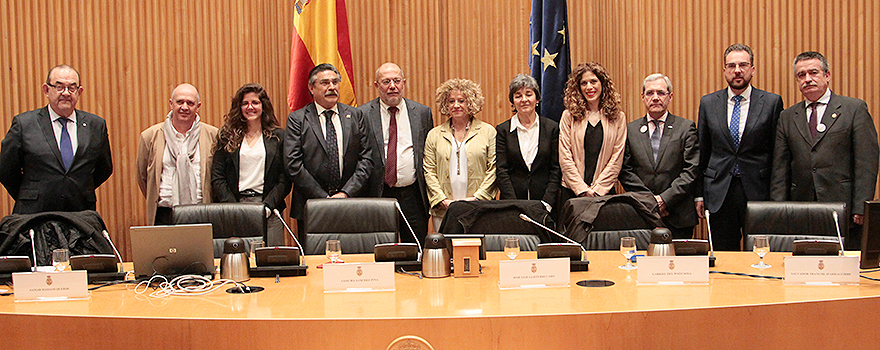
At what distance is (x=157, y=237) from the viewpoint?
242 centimetres

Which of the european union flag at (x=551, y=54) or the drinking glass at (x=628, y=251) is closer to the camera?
the drinking glass at (x=628, y=251)

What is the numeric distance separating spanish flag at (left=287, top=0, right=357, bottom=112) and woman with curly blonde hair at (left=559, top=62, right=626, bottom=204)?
1.65 meters

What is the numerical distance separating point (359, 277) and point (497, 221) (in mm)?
1217

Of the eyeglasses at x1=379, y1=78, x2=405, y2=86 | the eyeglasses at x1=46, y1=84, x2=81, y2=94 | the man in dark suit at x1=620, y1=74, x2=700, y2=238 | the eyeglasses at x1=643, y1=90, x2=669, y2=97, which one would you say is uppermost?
the eyeglasses at x1=379, y1=78, x2=405, y2=86

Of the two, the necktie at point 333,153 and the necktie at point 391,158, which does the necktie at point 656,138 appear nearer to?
the necktie at point 391,158

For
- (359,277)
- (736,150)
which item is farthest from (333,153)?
(736,150)

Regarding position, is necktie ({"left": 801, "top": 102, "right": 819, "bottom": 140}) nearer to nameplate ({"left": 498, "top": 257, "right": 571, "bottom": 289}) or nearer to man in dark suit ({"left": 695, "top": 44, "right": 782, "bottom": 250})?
man in dark suit ({"left": 695, "top": 44, "right": 782, "bottom": 250})

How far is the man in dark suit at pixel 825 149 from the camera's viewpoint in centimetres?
391

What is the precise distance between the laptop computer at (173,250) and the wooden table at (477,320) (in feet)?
0.95

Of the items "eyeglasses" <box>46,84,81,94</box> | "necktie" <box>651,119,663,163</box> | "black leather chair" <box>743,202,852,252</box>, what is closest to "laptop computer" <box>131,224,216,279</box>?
"eyeglasses" <box>46,84,81,94</box>

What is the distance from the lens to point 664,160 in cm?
420

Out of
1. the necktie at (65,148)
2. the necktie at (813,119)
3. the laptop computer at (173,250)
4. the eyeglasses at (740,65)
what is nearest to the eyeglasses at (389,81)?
the necktie at (65,148)

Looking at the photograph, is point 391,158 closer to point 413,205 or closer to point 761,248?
point 413,205

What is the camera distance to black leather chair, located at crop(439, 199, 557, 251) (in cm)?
331
